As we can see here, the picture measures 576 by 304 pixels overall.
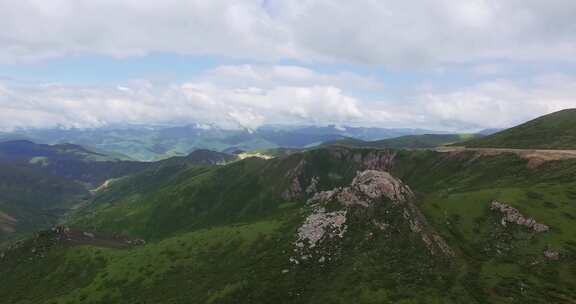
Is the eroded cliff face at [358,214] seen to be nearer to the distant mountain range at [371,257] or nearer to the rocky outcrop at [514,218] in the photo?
the distant mountain range at [371,257]

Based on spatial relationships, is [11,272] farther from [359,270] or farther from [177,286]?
[359,270]

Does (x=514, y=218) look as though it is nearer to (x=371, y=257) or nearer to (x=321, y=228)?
(x=371, y=257)

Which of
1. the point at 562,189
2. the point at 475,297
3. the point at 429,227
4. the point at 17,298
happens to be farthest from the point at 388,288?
the point at 17,298

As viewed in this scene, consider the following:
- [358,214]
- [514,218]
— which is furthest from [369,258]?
[514,218]

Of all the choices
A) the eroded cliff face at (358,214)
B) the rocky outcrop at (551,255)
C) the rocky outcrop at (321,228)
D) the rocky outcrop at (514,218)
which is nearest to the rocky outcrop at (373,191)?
the eroded cliff face at (358,214)

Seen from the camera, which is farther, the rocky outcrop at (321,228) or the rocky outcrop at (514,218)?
the rocky outcrop at (321,228)

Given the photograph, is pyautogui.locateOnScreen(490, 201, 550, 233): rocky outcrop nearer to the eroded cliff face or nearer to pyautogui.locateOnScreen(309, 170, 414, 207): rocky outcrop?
the eroded cliff face
